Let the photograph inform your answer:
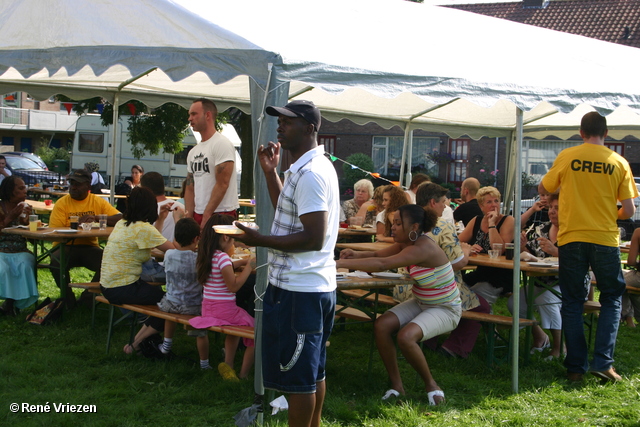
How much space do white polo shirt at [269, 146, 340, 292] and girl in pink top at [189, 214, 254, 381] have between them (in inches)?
66.1

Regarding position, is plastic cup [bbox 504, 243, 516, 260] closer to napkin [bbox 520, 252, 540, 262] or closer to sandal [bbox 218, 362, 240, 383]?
napkin [bbox 520, 252, 540, 262]

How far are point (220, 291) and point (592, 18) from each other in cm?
2872

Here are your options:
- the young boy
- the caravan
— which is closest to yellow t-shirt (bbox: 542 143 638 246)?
the young boy

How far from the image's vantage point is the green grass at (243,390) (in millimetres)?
4137

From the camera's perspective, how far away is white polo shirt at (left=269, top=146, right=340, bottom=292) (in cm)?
299

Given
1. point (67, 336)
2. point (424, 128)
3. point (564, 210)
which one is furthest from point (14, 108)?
point (564, 210)

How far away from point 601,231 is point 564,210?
297mm

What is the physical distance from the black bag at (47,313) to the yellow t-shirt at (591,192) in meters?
4.48

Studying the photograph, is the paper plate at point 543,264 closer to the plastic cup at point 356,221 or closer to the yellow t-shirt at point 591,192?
the yellow t-shirt at point 591,192

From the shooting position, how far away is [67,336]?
19.4 ft

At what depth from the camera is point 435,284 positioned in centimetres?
467

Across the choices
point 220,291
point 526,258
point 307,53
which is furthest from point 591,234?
point 220,291

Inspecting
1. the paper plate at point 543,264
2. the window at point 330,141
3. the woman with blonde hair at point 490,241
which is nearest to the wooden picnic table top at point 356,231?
the woman with blonde hair at point 490,241
